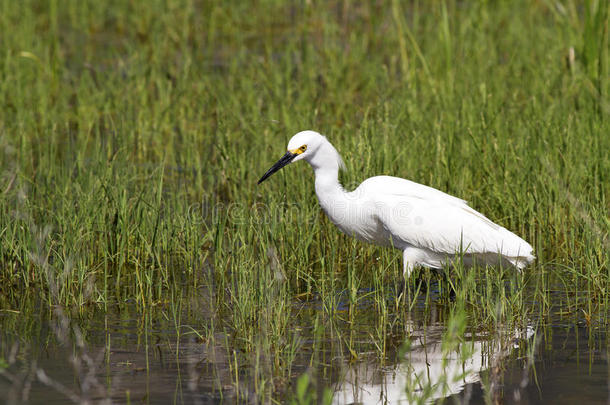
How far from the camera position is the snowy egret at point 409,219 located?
17.3ft

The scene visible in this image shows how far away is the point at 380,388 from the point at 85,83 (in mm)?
6235

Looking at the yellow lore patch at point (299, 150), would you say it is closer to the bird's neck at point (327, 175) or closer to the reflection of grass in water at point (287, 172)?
the bird's neck at point (327, 175)

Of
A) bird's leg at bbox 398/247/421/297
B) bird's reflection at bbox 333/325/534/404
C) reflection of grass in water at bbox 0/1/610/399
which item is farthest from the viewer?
bird's leg at bbox 398/247/421/297

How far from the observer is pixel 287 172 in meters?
6.50

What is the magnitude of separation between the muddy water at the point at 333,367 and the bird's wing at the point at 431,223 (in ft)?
1.99

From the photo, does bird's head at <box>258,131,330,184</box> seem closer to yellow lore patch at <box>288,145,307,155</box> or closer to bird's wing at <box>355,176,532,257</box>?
yellow lore patch at <box>288,145,307,155</box>

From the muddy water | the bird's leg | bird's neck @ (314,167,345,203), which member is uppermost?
bird's neck @ (314,167,345,203)

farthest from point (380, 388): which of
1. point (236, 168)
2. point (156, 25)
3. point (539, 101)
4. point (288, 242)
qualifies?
point (156, 25)

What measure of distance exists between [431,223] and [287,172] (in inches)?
58.1

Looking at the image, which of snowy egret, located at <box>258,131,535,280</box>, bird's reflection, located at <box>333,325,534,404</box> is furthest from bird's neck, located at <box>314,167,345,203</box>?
bird's reflection, located at <box>333,325,534,404</box>

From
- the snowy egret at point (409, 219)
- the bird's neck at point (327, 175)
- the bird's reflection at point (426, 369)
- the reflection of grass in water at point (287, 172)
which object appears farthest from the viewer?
the bird's neck at point (327, 175)

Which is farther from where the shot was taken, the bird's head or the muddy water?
the bird's head

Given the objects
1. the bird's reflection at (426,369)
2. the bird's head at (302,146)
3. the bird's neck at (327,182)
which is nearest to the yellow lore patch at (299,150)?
the bird's head at (302,146)

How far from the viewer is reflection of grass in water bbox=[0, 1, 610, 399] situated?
490cm
